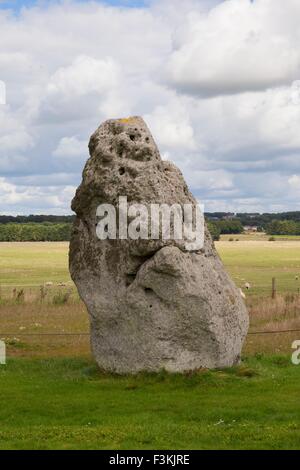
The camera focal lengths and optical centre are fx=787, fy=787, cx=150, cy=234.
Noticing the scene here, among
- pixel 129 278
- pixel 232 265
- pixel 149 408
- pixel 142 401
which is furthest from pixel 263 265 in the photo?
pixel 149 408

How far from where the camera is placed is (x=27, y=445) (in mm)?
13359

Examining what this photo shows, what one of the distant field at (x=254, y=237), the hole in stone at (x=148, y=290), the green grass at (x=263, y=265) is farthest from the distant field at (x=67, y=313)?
the distant field at (x=254, y=237)

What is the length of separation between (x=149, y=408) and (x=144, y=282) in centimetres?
390

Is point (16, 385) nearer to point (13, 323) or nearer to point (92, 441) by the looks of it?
point (92, 441)

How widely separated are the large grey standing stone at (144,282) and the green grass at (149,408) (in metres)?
0.68

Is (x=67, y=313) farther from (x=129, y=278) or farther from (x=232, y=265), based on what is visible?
(x=232, y=265)

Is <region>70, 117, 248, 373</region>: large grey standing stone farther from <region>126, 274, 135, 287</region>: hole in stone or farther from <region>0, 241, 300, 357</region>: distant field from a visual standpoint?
<region>0, 241, 300, 357</region>: distant field

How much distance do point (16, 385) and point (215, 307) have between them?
17.3 ft

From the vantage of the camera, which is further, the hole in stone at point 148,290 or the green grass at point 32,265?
the green grass at point 32,265

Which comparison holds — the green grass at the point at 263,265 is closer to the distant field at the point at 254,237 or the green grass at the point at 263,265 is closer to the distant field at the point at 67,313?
the distant field at the point at 67,313

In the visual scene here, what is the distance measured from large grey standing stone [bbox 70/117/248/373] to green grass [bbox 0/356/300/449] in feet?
2.23

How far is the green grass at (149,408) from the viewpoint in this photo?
1355 cm

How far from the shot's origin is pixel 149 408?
1644 cm
